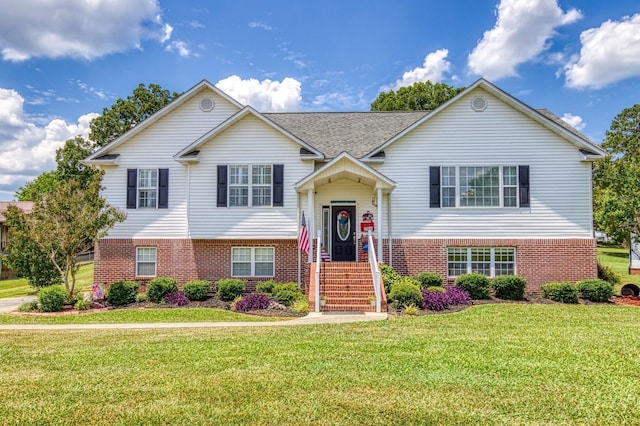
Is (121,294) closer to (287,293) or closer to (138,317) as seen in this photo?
(138,317)

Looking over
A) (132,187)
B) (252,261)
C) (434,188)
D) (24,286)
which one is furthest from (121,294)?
(24,286)

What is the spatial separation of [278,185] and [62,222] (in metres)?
7.30

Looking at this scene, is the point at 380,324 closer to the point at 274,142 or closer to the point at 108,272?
the point at 274,142

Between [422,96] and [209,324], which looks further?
[422,96]

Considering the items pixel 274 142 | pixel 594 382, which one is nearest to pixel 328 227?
pixel 274 142

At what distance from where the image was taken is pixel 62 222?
1377cm

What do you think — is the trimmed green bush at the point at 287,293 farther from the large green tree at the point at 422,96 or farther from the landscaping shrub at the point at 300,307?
the large green tree at the point at 422,96

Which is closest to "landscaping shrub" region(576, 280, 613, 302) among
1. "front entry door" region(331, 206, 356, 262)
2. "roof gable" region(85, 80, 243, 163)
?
"front entry door" region(331, 206, 356, 262)

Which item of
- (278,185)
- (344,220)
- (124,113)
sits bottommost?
(344,220)

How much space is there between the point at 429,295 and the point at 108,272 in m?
12.2

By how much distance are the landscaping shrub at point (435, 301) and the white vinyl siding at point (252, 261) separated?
19.9 ft

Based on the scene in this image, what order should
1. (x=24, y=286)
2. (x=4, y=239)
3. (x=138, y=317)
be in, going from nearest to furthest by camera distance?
(x=138, y=317), (x=24, y=286), (x=4, y=239)

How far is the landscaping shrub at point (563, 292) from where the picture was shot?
14.2 m

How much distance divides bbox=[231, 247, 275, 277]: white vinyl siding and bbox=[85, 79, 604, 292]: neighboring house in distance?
0.13 ft
